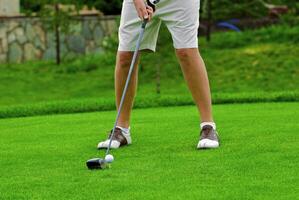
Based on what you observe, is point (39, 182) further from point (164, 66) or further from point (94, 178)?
point (164, 66)

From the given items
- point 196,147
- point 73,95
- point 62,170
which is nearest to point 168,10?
point 196,147

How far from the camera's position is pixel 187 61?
5230 mm

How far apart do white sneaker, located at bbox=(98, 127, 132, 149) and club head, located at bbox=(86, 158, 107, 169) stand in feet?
2.91

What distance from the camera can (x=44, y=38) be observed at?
62.7 feet

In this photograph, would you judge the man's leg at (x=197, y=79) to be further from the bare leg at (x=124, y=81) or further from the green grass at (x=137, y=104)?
the green grass at (x=137, y=104)

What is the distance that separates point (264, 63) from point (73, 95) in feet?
11.5

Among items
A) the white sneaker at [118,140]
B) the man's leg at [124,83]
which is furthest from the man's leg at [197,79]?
the white sneaker at [118,140]

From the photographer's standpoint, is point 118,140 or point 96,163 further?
point 118,140

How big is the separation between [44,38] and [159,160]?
1510cm

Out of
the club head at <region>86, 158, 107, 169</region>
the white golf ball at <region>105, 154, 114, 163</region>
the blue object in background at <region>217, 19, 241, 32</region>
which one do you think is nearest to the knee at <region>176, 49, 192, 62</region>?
the white golf ball at <region>105, 154, 114, 163</region>

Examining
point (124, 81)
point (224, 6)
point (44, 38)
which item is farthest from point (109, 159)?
point (224, 6)

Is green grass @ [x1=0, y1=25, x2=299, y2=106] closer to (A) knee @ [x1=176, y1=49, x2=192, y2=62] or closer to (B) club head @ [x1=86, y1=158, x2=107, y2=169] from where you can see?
(A) knee @ [x1=176, y1=49, x2=192, y2=62]

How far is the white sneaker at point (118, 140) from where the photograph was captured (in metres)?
5.02

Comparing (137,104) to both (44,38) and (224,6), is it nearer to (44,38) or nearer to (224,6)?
(44,38)
